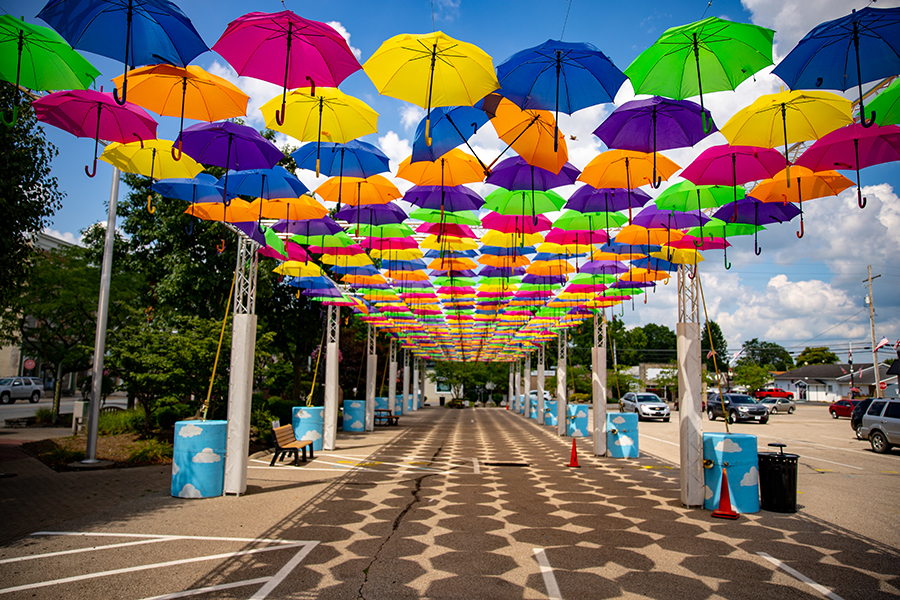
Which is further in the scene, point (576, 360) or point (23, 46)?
point (576, 360)

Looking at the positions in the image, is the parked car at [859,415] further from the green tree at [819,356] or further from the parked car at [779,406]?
the green tree at [819,356]

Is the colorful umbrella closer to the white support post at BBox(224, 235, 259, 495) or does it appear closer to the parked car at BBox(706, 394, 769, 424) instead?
the white support post at BBox(224, 235, 259, 495)

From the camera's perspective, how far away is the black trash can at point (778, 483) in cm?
828

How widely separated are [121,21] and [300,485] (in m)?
8.16

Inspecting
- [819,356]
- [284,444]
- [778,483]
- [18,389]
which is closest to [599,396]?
[778,483]

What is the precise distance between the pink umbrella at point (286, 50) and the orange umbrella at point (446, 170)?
2.19 metres

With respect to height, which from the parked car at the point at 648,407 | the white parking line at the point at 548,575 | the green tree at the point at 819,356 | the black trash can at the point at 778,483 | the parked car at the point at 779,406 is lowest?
the parked car at the point at 779,406

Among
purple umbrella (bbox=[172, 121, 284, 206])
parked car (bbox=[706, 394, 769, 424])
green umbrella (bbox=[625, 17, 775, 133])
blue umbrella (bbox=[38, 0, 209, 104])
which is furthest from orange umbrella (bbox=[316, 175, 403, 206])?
parked car (bbox=[706, 394, 769, 424])

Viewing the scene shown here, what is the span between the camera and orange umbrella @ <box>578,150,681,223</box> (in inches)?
294

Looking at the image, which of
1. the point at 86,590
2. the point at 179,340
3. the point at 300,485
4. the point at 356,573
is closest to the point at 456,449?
the point at 300,485

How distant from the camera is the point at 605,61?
557cm

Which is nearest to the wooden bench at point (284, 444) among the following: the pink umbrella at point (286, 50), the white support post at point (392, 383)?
the pink umbrella at point (286, 50)

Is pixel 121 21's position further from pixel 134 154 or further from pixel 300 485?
pixel 300 485

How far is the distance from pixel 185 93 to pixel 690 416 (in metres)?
8.96
